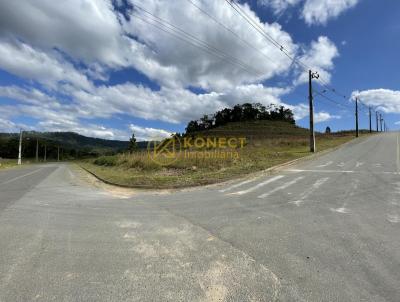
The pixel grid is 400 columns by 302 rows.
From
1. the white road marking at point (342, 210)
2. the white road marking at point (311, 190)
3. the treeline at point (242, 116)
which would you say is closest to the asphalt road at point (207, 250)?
the white road marking at point (342, 210)

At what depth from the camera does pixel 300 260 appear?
14.3ft

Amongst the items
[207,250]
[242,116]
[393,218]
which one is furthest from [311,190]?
[242,116]

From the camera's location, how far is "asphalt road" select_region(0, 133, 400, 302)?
3.57 metres

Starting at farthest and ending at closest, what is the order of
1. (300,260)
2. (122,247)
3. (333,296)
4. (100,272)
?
(122,247) → (300,260) → (100,272) → (333,296)

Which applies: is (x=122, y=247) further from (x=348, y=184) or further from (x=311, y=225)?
(x=348, y=184)

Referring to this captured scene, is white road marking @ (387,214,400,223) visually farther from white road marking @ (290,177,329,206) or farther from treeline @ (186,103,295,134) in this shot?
treeline @ (186,103,295,134)

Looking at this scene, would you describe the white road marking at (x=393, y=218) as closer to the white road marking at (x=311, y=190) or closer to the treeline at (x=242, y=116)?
the white road marking at (x=311, y=190)

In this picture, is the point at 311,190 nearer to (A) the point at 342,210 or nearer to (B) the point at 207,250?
(A) the point at 342,210

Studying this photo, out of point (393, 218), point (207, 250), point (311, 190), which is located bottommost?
point (207, 250)

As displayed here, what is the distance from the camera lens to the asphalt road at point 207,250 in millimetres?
3574

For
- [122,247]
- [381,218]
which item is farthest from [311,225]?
[122,247]

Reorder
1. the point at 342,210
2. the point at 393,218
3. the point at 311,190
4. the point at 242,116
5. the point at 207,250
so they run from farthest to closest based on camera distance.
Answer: the point at 242,116
the point at 311,190
the point at 342,210
the point at 393,218
the point at 207,250

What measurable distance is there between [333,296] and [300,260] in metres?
0.96

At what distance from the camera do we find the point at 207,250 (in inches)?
192
